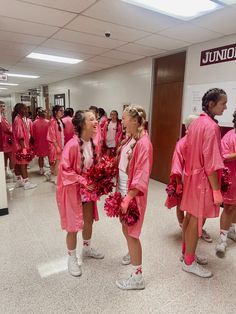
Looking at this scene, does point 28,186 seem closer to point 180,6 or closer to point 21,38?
point 21,38

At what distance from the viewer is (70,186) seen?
177 cm

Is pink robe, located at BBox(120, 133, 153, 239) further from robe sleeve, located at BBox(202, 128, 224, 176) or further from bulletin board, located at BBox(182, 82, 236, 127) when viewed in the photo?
bulletin board, located at BBox(182, 82, 236, 127)

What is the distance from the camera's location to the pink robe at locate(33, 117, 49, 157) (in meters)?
4.96

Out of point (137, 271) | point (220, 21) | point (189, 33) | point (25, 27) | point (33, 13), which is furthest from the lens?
point (189, 33)

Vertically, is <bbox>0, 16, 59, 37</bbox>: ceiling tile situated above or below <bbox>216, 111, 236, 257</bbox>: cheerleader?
above

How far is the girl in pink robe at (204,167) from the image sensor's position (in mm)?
1722

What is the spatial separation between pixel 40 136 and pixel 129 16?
318 cm

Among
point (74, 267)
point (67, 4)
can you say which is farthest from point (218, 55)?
point (74, 267)

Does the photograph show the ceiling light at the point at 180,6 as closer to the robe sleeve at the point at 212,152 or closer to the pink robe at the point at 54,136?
the robe sleeve at the point at 212,152

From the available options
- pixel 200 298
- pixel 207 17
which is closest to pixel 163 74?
pixel 207 17

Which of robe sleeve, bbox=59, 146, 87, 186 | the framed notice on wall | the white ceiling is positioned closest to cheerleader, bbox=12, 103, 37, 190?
the white ceiling

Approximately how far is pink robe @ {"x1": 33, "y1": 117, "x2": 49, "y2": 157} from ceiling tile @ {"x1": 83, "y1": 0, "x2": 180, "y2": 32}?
9.27ft

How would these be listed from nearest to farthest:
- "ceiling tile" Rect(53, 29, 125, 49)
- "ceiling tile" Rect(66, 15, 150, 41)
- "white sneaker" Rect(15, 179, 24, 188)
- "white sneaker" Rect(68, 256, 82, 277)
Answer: "white sneaker" Rect(68, 256, 82, 277), "ceiling tile" Rect(66, 15, 150, 41), "ceiling tile" Rect(53, 29, 125, 49), "white sneaker" Rect(15, 179, 24, 188)

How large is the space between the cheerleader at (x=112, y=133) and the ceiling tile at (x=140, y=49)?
1361mm
